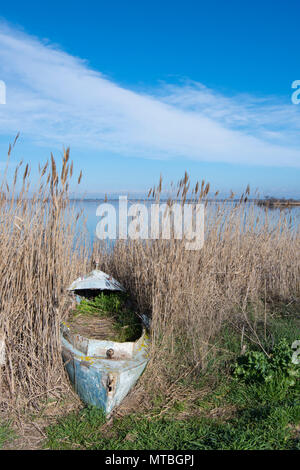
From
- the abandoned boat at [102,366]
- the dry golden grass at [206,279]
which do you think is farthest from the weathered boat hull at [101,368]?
the dry golden grass at [206,279]

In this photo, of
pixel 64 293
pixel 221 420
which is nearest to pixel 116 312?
pixel 64 293

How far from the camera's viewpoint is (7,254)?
3645mm

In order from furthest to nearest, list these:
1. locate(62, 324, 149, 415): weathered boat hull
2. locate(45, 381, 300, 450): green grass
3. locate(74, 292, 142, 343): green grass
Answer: locate(74, 292, 142, 343): green grass, locate(62, 324, 149, 415): weathered boat hull, locate(45, 381, 300, 450): green grass

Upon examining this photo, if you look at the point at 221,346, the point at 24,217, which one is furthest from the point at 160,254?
the point at 24,217

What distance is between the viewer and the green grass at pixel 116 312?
412 centimetres

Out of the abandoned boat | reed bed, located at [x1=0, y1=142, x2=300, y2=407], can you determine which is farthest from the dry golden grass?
the abandoned boat

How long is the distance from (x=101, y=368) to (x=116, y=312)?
153 cm

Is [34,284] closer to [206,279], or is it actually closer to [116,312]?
[116,312]

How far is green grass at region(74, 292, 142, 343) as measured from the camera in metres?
4.12

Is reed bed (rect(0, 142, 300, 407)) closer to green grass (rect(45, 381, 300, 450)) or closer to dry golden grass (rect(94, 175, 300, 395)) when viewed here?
dry golden grass (rect(94, 175, 300, 395))

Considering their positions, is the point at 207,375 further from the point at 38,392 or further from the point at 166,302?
the point at 38,392

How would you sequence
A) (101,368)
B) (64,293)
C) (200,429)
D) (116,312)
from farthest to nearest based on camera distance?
1. (116,312)
2. (64,293)
3. (101,368)
4. (200,429)

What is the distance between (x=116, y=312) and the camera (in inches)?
186
